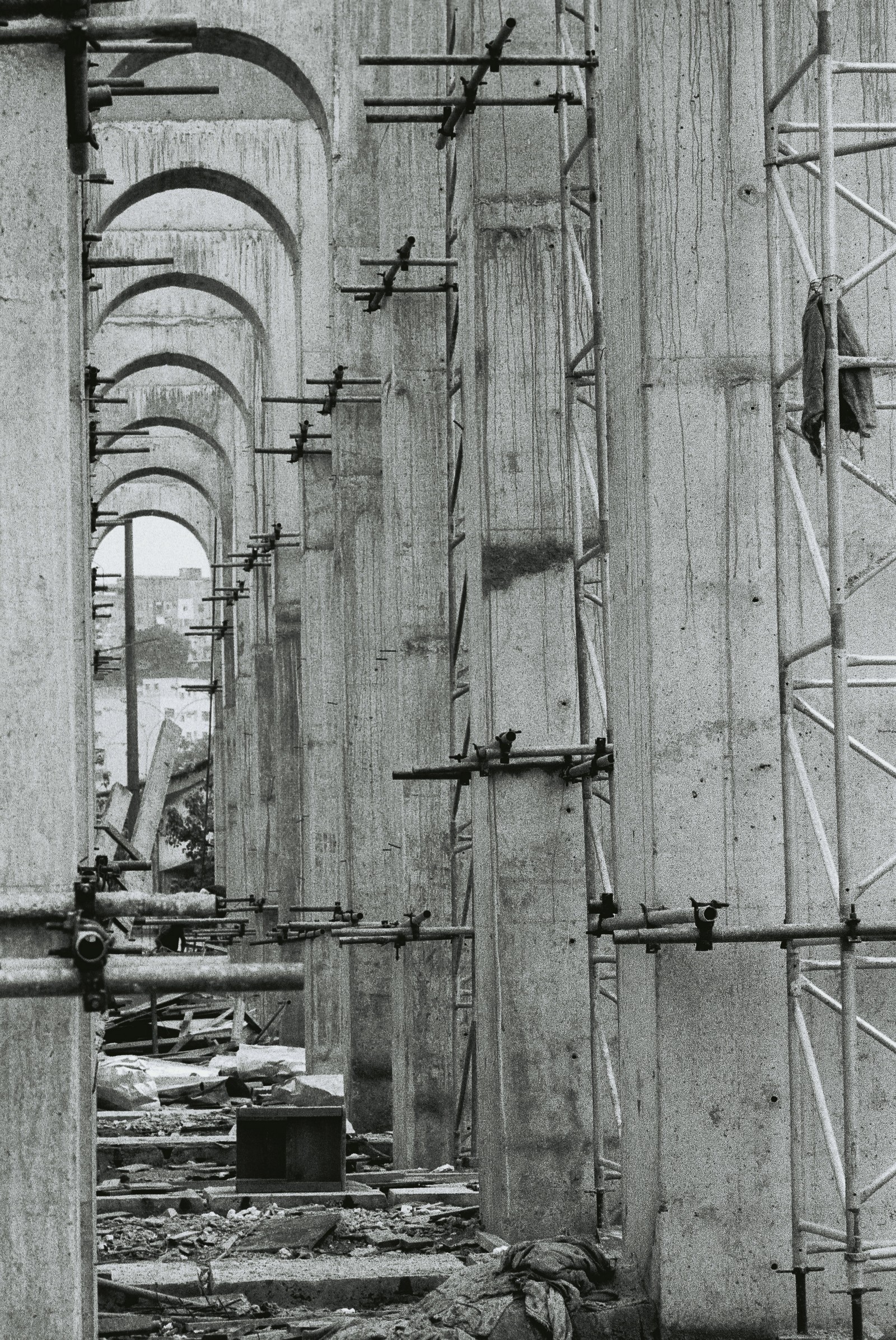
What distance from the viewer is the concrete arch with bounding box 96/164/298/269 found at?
24.6 metres

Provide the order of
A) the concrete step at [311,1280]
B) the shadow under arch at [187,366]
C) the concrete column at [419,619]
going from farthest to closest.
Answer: the shadow under arch at [187,366], the concrete column at [419,619], the concrete step at [311,1280]

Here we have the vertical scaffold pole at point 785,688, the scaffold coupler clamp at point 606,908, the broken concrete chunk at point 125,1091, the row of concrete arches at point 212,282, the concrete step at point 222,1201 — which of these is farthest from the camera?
the broken concrete chunk at point 125,1091

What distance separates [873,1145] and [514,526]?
4.93 metres

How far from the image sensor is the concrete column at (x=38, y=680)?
664 cm

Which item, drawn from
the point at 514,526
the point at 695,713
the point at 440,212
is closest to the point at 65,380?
the point at 695,713

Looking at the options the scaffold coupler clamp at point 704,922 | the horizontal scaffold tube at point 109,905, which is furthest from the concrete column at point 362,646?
the horizontal scaffold tube at point 109,905

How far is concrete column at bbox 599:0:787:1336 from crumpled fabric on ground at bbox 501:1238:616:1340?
→ 0.25 meters

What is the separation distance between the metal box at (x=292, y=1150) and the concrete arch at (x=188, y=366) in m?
17.8

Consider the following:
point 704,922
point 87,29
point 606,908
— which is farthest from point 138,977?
point 606,908

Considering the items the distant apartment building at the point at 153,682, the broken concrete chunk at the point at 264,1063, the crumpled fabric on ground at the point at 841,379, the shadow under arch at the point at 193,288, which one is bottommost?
the broken concrete chunk at the point at 264,1063

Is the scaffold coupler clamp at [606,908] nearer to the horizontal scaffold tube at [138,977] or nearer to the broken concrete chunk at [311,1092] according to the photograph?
the horizontal scaffold tube at [138,977]

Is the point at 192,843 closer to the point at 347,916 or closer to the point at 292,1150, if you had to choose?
the point at 347,916

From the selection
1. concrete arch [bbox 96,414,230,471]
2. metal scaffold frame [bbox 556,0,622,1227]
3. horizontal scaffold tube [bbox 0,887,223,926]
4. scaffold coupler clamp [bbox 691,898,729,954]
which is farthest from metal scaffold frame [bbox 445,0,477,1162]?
concrete arch [bbox 96,414,230,471]

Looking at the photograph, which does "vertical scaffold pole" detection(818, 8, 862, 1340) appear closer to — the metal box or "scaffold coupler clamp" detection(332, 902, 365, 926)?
the metal box
